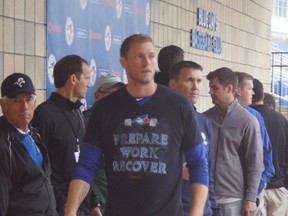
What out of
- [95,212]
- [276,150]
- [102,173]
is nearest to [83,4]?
[102,173]

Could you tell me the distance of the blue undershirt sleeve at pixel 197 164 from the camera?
3.78 metres

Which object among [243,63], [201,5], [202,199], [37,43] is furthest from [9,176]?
[243,63]

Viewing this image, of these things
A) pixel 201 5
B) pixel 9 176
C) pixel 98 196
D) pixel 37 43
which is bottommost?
pixel 98 196

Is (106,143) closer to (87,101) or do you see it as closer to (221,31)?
(87,101)

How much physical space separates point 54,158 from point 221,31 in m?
6.32

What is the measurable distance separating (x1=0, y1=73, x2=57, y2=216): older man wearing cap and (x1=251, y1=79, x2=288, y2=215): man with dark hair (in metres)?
3.41

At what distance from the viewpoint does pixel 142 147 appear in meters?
3.68

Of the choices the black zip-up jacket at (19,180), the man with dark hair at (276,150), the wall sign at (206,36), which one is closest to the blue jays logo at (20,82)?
the black zip-up jacket at (19,180)

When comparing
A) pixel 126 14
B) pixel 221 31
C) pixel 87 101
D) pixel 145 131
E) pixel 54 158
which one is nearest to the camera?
pixel 145 131

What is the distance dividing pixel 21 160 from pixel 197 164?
1044 millimetres

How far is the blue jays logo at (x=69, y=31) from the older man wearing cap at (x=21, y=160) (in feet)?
5.78

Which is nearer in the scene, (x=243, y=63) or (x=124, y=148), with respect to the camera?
(x=124, y=148)

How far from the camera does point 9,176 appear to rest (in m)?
3.96

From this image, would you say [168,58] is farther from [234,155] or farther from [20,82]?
[20,82]
